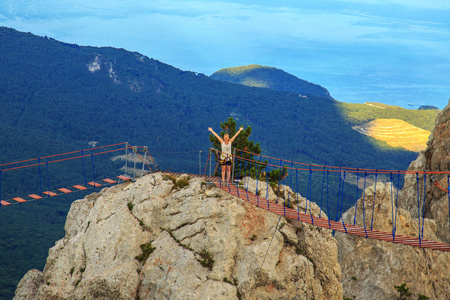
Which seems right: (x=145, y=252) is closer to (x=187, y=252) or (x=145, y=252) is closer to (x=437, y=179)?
(x=187, y=252)

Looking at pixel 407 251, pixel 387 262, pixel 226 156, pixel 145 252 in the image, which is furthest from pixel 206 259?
pixel 407 251

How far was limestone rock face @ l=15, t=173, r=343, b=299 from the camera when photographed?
18578mm

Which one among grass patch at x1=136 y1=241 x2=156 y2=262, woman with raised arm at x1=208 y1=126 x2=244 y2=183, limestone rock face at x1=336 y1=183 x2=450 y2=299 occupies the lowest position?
limestone rock face at x1=336 y1=183 x2=450 y2=299

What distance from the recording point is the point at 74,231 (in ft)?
80.3

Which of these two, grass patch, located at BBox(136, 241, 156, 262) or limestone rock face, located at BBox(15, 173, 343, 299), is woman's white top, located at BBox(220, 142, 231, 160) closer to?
limestone rock face, located at BBox(15, 173, 343, 299)

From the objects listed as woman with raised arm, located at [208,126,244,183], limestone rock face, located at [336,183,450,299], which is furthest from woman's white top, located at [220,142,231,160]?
limestone rock face, located at [336,183,450,299]

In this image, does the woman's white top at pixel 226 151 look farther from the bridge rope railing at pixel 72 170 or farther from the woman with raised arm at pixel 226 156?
the bridge rope railing at pixel 72 170

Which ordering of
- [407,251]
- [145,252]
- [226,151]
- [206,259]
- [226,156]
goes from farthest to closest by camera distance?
1. [407,251]
2. [226,156]
3. [226,151]
4. [145,252]
5. [206,259]

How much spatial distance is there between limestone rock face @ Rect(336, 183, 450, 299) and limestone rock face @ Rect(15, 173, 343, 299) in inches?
322

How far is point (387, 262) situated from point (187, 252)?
17.3 metres

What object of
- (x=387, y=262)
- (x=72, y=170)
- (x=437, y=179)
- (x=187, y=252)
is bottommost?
(x=72, y=170)

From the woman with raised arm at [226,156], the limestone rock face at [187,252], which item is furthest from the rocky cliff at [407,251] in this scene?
the woman with raised arm at [226,156]

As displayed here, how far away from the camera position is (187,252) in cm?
1928

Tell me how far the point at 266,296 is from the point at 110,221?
332 inches
